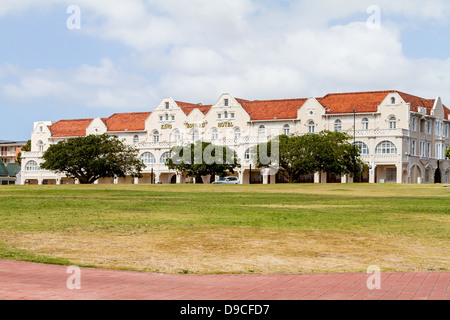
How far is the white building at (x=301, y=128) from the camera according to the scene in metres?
114

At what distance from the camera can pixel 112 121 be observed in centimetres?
14625

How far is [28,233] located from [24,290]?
8992 mm

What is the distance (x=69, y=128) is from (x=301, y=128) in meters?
52.0

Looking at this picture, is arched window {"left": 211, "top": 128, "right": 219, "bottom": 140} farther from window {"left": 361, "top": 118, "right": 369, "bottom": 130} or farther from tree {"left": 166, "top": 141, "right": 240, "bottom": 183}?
window {"left": 361, "top": 118, "right": 369, "bottom": 130}

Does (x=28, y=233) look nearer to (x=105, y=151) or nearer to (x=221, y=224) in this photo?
(x=221, y=224)

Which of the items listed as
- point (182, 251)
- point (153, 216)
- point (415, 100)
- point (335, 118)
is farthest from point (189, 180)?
point (182, 251)

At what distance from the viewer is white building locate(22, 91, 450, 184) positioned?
114 metres

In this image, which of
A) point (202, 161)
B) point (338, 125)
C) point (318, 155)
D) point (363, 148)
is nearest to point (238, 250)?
point (318, 155)

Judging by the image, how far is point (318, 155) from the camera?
100000mm

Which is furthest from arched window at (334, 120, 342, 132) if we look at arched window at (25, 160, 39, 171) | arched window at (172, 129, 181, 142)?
arched window at (25, 160, 39, 171)

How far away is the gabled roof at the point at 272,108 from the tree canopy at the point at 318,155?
21.9 m

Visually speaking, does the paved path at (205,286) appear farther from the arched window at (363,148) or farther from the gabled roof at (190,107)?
the gabled roof at (190,107)

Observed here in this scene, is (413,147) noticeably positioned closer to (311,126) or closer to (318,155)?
(311,126)

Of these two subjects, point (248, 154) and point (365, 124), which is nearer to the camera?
point (365, 124)
